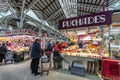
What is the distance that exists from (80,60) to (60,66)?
1378 millimetres

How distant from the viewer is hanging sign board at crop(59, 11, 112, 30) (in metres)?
4.61

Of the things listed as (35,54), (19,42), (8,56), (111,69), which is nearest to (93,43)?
(111,69)

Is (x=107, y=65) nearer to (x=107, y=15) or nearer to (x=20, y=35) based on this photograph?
(x=107, y=15)

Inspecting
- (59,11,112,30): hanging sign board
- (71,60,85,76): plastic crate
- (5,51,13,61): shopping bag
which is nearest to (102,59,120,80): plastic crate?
(71,60,85,76): plastic crate

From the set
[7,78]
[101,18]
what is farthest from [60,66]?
[101,18]

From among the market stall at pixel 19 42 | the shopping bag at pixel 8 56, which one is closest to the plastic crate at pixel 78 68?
the market stall at pixel 19 42

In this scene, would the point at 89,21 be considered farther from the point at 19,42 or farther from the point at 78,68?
the point at 19,42

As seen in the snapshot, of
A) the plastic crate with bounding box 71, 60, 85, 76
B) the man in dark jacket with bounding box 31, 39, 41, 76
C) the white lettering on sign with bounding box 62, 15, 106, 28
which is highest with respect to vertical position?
the white lettering on sign with bounding box 62, 15, 106, 28

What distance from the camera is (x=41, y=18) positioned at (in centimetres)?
2186

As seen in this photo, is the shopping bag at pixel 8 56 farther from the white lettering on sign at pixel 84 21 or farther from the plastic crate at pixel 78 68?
the plastic crate at pixel 78 68

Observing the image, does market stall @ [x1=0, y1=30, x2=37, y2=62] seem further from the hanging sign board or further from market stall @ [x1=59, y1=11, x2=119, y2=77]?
the hanging sign board

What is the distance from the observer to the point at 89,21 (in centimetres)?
510

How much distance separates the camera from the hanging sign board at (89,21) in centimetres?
461

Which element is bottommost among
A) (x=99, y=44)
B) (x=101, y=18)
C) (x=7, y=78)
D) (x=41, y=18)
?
(x=7, y=78)
